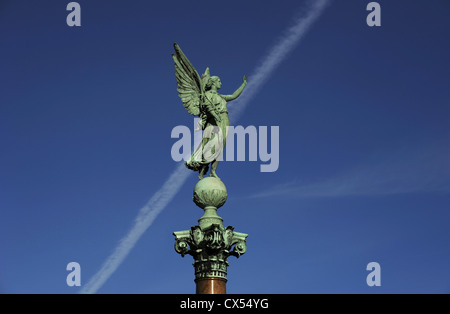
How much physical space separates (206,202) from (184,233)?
1334mm

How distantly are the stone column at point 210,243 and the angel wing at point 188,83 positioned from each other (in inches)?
136

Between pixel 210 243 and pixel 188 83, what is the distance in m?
6.44

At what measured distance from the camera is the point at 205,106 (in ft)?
99.1

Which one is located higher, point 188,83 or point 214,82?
point 188,83

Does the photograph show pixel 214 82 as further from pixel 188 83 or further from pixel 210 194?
pixel 210 194

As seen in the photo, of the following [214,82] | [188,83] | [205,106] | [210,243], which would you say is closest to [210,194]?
[210,243]

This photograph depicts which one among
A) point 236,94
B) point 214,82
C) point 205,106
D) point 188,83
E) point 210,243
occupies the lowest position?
point 210,243

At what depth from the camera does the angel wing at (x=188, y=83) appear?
30.9 metres

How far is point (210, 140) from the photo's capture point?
Answer: 30.1 meters

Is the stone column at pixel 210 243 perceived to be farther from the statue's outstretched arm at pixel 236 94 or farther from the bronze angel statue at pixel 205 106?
the statue's outstretched arm at pixel 236 94

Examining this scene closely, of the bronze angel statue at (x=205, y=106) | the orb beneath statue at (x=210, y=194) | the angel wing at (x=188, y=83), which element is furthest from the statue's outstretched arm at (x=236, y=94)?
the orb beneath statue at (x=210, y=194)

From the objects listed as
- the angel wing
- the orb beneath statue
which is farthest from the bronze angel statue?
the orb beneath statue
